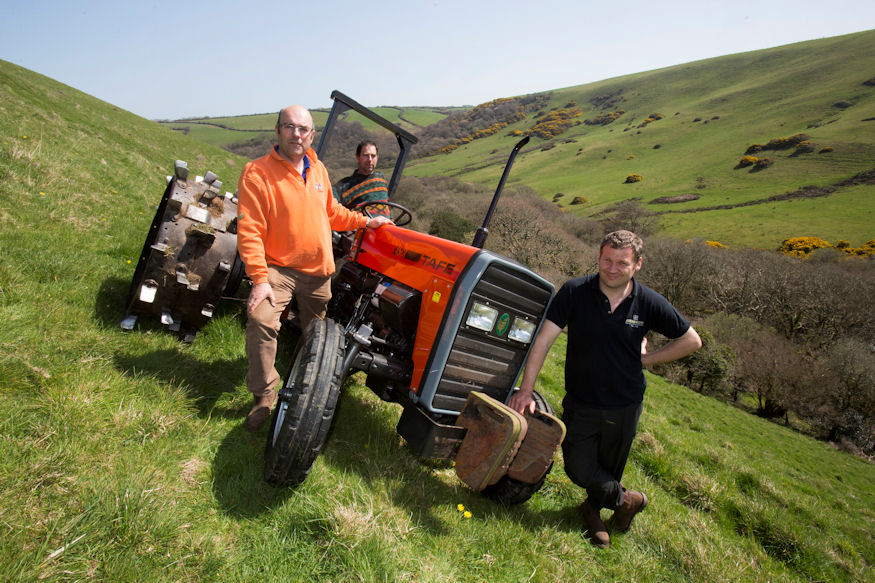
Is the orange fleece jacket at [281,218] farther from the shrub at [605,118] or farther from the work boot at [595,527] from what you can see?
the shrub at [605,118]

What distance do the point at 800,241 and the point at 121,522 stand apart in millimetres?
49625

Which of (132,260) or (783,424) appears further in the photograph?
(783,424)

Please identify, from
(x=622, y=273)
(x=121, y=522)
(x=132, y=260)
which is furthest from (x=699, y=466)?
(x=132, y=260)

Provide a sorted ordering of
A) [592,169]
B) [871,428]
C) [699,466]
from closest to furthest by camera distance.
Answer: [699,466] → [871,428] → [592,169]

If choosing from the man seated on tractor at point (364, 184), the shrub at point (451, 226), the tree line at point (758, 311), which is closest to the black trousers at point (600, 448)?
the man seated on tractor at point (364, 184)

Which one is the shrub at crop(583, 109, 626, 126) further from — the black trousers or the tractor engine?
the tractor engine

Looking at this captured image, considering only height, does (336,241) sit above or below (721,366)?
above

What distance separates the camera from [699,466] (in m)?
5.16

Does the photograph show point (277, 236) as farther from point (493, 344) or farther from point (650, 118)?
point (650, 118)

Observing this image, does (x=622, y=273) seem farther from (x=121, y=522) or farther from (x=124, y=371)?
(x=124, y=371)

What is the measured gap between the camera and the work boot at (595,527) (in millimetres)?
2941

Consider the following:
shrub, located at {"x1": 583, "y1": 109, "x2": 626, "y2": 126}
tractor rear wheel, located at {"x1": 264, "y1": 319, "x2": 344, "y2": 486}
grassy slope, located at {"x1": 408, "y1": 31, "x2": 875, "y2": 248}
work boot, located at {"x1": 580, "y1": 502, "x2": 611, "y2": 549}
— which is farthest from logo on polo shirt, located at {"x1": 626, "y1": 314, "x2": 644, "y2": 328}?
shrub, located at {"x1": 583, "y1": 109, "x2": 626, "y2": 126}

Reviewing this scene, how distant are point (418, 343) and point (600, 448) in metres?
1.49

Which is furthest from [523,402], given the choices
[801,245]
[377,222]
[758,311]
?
[801,245]
